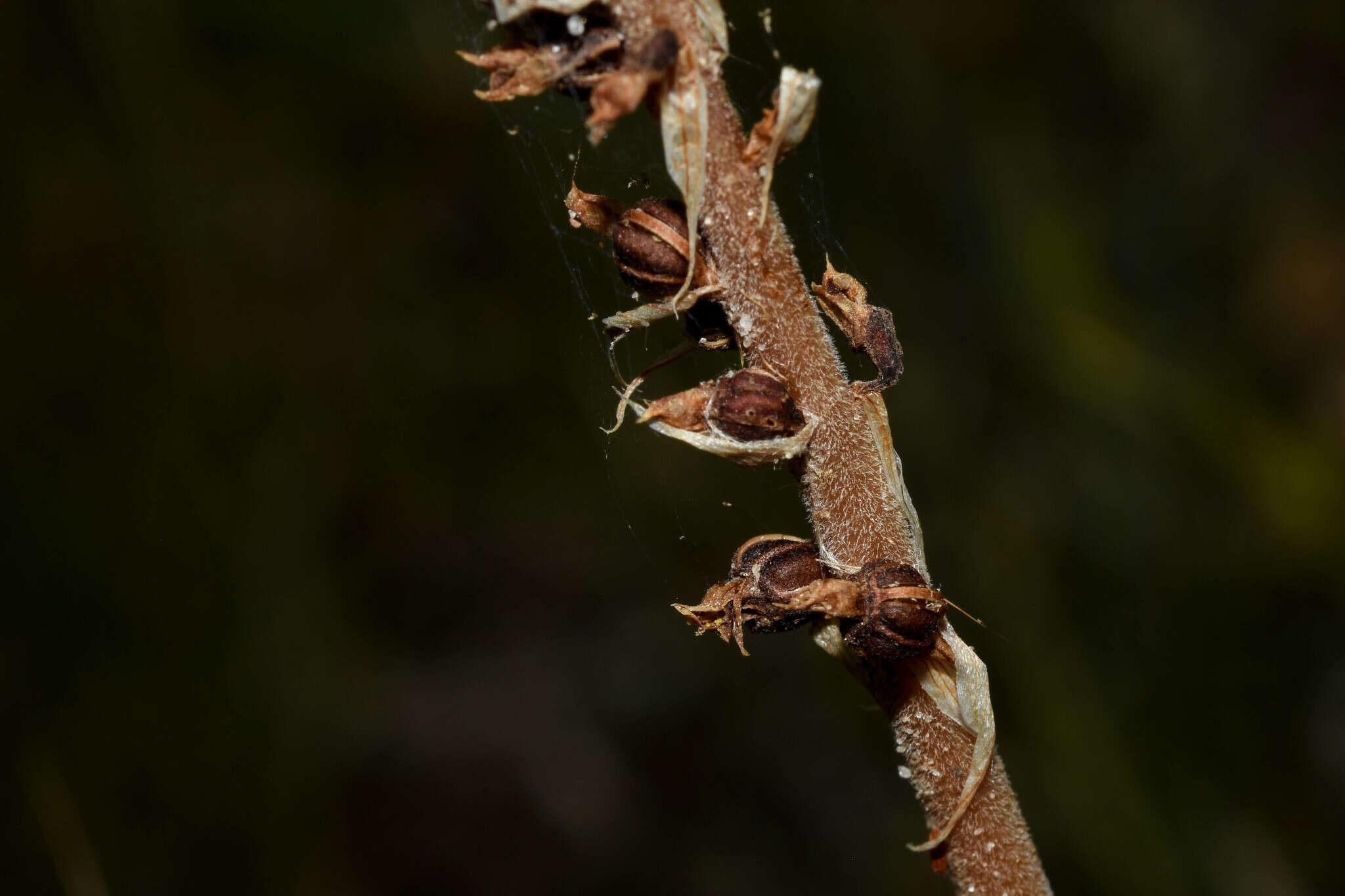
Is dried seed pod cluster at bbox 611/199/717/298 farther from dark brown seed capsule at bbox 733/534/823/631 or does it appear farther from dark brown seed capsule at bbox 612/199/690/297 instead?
dark brown seed capsule at bbox 733/534/823/631

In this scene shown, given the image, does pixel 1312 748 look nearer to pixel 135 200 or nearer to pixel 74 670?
pixel 74 670

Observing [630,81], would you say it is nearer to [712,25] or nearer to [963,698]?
[712,25]

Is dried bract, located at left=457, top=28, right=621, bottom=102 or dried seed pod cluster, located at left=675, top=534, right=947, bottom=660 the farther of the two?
dried seed pod cluster, located at left=675, top=534, right=947, bottom=660

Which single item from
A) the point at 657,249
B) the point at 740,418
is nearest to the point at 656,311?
the point at 657,249

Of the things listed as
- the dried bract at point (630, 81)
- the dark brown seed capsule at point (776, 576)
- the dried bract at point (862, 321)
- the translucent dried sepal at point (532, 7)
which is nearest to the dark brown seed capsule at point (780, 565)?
the dark brown seed capsule at point (776, 576)

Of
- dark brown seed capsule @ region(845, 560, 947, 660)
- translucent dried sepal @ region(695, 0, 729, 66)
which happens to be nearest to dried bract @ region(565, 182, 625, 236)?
translucent dried sepal @ region(695, 0, 729, 66)

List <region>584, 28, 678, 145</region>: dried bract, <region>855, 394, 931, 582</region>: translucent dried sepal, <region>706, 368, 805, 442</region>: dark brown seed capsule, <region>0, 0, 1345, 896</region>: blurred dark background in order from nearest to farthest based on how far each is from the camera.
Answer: <region>584, 28, 678, 145</region>: dried bract < <region>706, 368, 805, 442</region>: dark brown seed capsule < <region>855, 394, 931, 582</region>: translucent dried sepal < <region>0, 0, 1345, 896</region>: blurred dark background

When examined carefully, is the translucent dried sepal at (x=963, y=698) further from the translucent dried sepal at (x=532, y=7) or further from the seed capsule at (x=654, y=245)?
the translucent dried sepal at (x=532, y=7)
